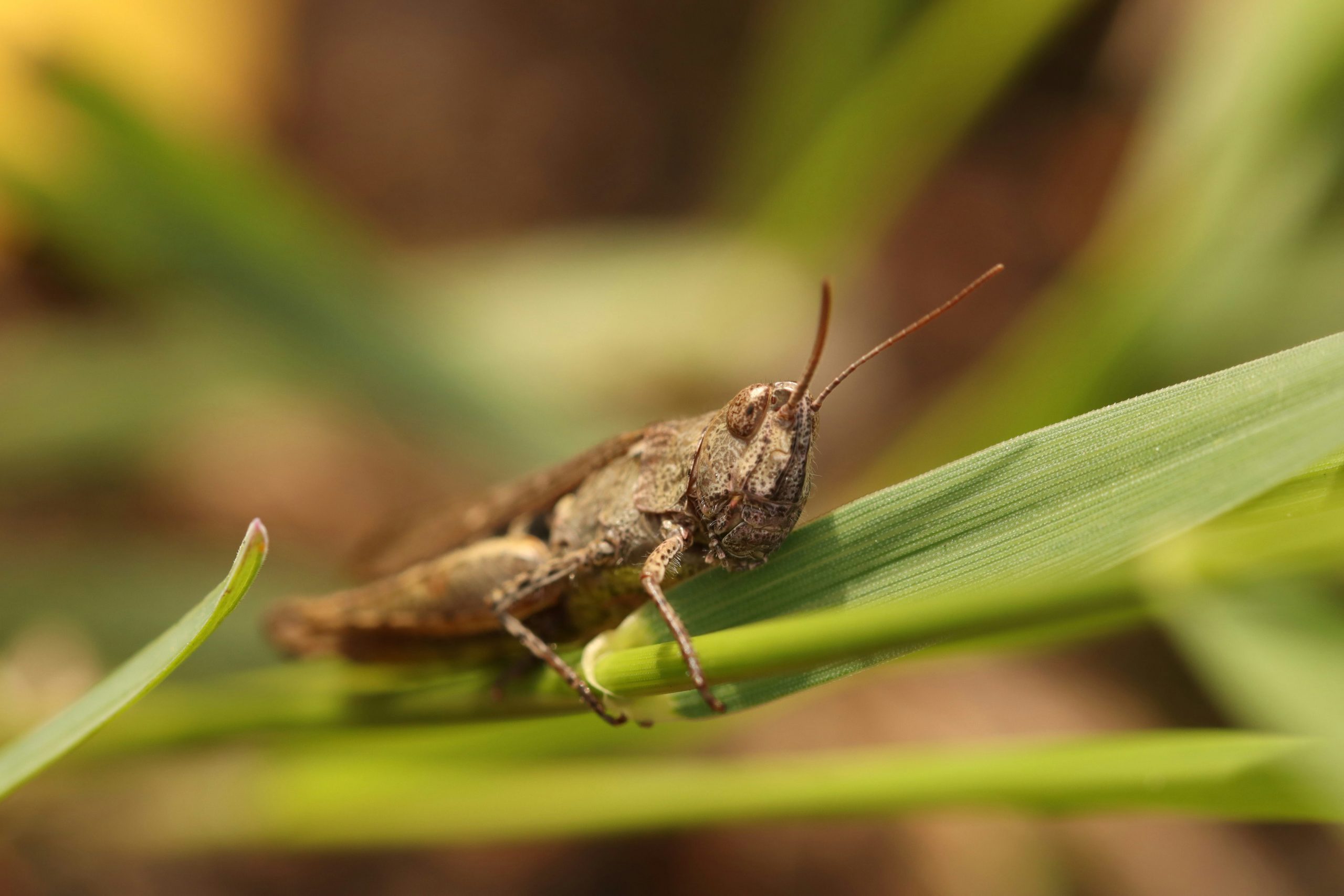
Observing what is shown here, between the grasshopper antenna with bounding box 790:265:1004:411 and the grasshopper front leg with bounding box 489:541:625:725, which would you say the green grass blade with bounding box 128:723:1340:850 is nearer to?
the grasshopper front leg with bounding box 489:541:625:725

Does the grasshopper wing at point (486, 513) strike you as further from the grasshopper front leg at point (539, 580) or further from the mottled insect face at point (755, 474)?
the mottled insect face at point (755, 474)

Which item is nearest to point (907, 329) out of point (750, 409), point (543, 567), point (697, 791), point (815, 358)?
point (815, 358)

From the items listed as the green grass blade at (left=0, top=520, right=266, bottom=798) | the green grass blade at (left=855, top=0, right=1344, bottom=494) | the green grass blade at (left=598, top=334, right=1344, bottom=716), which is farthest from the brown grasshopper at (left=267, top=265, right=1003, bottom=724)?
the green grass blade at (left=855, top=0, right=1344, bottom=494)

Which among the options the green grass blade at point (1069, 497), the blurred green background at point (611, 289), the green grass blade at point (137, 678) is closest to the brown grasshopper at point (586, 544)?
the green grass blade at point (1069, 497)

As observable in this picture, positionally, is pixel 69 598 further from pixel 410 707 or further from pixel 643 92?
pixel 643 92

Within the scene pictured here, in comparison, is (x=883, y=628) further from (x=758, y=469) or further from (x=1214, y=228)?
(x=1214, y=228)

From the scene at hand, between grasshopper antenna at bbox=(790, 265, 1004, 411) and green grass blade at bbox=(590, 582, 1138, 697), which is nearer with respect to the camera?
green grass blade at bbox=(590, 582, 1138, 697)
